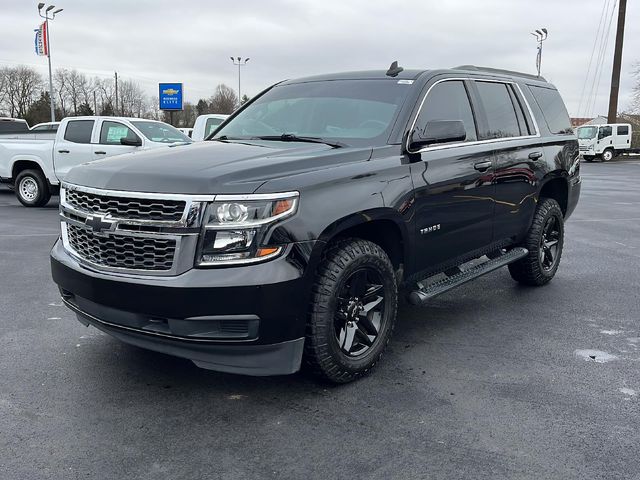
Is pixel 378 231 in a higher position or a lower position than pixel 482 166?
lower

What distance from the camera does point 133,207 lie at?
322cm

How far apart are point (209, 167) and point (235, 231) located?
1.52 feet

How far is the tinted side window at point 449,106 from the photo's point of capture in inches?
173

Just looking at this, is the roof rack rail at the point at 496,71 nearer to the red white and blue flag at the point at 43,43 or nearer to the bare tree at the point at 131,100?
the red white and blue flag at the point at 43,43

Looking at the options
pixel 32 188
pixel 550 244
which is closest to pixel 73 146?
pixel 32 188

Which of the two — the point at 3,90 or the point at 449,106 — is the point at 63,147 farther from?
the point at 3,90

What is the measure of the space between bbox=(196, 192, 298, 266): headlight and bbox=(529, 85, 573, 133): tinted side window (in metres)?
3.88

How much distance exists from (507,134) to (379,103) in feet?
4.88

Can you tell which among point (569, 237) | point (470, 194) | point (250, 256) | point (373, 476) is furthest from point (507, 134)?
point (569, 237)

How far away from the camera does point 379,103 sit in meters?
A: 4.39

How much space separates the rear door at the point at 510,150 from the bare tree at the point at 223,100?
297 feet

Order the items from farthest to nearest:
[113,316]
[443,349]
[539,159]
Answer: [539,159] < [443,349] < [113,316]

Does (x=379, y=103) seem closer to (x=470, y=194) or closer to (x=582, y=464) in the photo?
(x=470, y=194)

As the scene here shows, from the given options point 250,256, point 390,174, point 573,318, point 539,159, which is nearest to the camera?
point 250,256
